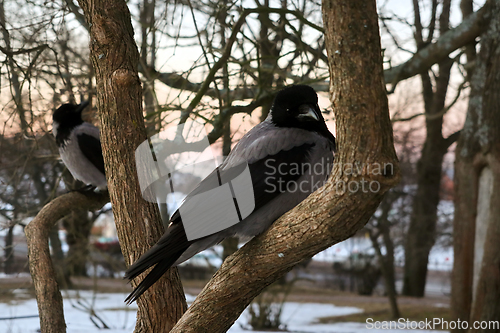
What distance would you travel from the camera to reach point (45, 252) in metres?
3.74

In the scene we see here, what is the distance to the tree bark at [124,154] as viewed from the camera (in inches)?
117

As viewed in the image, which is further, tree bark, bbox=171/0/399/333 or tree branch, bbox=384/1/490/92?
tree branch, bbox=384/1/490/92

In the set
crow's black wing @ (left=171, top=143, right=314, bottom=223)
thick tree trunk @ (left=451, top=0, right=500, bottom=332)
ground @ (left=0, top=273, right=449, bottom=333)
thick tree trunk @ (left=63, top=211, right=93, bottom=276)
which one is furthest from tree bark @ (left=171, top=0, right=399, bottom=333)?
thick tree trunk @ (left=63, top=211, right=93, bottom=276)

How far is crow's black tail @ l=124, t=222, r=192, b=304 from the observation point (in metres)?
2.28

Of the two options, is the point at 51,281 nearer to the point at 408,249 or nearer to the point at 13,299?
Answer: the point at 13,299

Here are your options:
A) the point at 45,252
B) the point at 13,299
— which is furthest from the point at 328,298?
the point at 45,252

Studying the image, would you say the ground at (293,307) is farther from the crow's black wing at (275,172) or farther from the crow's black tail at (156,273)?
the crow's black wing at (275,172)

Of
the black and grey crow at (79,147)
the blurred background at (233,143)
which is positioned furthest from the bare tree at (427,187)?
the black and grey crow at (79,147)

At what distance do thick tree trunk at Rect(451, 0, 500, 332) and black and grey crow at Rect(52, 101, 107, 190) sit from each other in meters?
4.56

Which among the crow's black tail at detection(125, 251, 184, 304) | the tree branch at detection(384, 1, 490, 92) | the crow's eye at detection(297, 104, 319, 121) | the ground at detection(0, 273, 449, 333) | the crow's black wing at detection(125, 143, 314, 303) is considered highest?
the tree branch at detection(384, 1, 490, 92)

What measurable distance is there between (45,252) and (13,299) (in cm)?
555

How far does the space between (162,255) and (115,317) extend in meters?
6.94

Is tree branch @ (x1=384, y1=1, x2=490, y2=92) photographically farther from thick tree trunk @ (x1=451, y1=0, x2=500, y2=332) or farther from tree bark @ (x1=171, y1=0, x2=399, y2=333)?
tree bark @ (x1=171, y1=0, x2=399, y2=333)

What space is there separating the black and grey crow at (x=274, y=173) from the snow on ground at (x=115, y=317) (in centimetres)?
477
